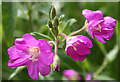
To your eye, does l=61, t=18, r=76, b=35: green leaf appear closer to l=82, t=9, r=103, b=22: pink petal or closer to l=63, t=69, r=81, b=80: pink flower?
l=82, t=9, r=103, b=22: pink petal

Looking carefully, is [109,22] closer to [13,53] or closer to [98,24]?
[98,24]

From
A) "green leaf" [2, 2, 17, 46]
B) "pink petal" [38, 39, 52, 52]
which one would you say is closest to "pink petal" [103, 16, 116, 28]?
"pink petal" [38, 39, 52, 52]

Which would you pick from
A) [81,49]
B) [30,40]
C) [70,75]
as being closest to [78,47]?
[81,49]

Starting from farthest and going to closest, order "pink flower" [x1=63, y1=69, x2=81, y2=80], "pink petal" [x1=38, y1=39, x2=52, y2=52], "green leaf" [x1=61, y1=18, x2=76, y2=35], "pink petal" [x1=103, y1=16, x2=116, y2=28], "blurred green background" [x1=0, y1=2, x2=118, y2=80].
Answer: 1. "pink flower" [x1=63, y1=69, x2=81, y2=80]
2. "blurred green background" [x1=0, y1=2, x2=118, y2=80]
3. "green leaf" [x1=61, y1=18, x2=76, y2=35]
4. "pink petal" [x1=103, y1=16, x2=116, y2=28]
5. "pink petal" [x1=38, y1=39, x2=52, y2=52]

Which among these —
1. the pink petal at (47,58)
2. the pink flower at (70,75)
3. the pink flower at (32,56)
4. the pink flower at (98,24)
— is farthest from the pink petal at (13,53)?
the pink flower at (70,75)

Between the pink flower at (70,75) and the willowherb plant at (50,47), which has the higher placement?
the willowherb plant at (50,47)

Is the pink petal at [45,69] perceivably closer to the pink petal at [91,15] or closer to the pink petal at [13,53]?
the pink petal at [13,53]

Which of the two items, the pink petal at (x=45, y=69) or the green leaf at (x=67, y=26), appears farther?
the green leaf at (x=67, y=26)
